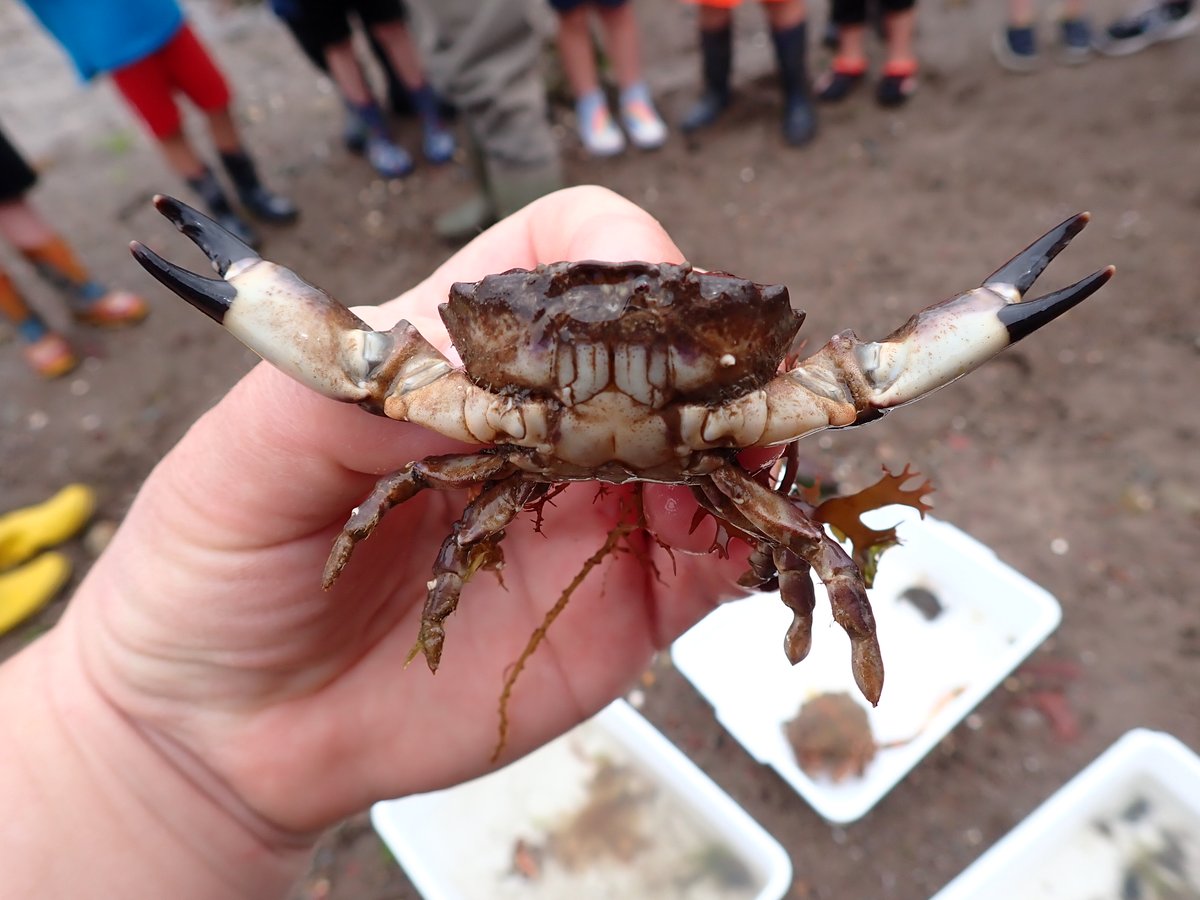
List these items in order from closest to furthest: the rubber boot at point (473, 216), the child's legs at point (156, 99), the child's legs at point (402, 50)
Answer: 1. the child's legs at point (156, 99)
2. the rubber boot at point (473, 216)
3. the child's legs at point (402, 50)

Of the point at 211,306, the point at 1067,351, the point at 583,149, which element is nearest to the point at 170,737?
the point at 211,306

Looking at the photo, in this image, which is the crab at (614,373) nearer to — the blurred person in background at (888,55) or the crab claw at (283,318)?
the crab claw at (283,318)

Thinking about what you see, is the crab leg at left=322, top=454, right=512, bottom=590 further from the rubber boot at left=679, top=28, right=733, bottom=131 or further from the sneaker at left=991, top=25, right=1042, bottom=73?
the sneaker at left=991, top=25, right=1042, bottom=73

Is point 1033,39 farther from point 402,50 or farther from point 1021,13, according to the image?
point 402,50

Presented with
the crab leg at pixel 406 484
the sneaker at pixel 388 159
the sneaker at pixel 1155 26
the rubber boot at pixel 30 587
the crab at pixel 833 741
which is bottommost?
the sneaker at pixel 1155 26

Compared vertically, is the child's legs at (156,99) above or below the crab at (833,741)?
above

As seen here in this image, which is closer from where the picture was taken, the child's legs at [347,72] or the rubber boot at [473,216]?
the rubber boot at [473,216]

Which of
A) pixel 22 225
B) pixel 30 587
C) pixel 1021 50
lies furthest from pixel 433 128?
pixel 1021 50

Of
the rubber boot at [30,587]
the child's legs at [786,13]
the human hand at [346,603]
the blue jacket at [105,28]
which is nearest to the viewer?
the human hand at [346,603]

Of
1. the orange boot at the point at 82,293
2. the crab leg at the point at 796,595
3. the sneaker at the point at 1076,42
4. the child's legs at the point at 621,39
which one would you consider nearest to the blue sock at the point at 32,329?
the orange boot at the point at 82,293
